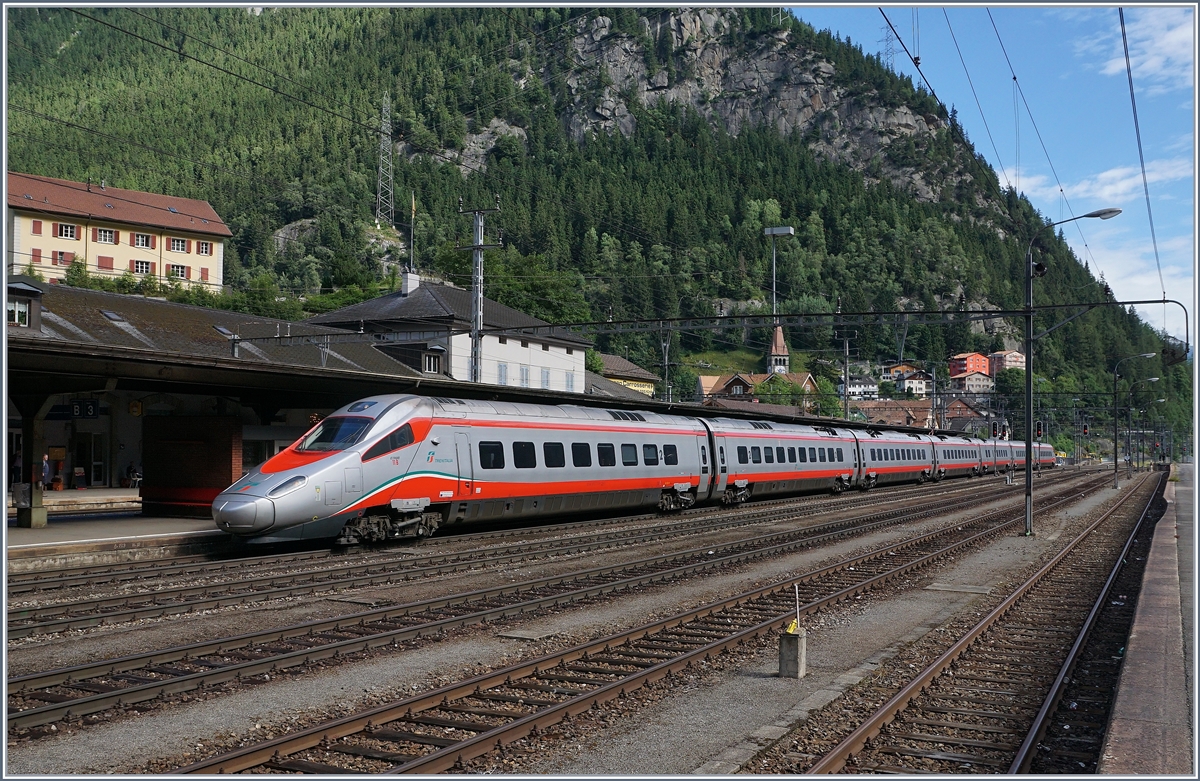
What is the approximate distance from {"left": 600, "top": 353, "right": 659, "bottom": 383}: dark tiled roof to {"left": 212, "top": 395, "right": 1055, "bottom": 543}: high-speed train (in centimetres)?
5495

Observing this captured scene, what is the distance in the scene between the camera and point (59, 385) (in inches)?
845

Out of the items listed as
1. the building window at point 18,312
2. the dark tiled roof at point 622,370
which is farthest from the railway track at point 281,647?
the dark tiled roof at point 622,370

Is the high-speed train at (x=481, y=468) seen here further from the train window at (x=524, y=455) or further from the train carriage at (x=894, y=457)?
the train carriage at (x=894, y=457)

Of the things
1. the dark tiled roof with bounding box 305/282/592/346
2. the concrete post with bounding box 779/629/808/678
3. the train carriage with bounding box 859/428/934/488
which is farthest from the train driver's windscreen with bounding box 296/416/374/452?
the dark tiled roof with bounding box 305/282/592/346

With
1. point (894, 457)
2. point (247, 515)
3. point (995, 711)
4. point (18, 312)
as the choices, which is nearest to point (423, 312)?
point (18, 312)

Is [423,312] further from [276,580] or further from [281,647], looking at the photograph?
[281,647]

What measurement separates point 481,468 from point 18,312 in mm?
20850

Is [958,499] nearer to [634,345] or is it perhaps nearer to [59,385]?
[59,385]

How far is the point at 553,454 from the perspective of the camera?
79.9 ft

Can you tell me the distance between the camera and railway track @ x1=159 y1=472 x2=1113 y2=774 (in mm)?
7375

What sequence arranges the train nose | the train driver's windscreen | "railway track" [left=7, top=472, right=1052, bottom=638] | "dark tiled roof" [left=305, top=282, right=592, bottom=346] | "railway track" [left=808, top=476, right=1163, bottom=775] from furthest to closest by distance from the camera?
1. "dark tiled roof" [left=305, top=282, right=592, bottom=346]
2. the train driver's windscreen
3. the train nose
4. "railway track" [left=7, top=472, right=1052, bottom=638]
5. "railway track" [left=808, top=476, right=1163, bottom=775]

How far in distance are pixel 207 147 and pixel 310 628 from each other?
568 ft

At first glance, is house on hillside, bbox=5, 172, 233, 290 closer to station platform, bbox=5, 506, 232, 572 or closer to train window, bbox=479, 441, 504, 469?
station platform, bbox=5, 506, 232, 572

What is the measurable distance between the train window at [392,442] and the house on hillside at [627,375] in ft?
227
